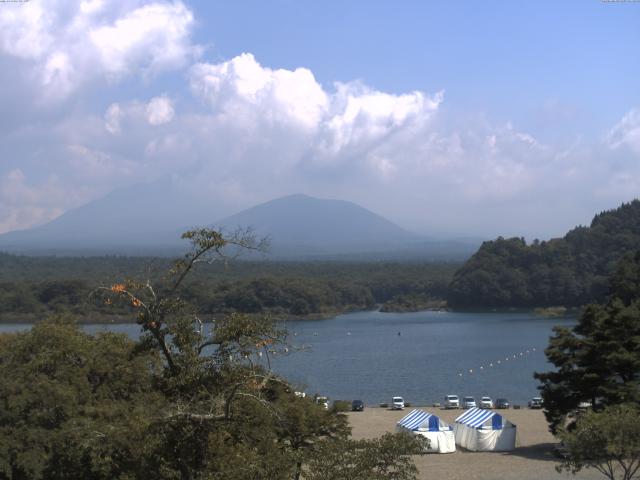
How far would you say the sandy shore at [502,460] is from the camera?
524 inches

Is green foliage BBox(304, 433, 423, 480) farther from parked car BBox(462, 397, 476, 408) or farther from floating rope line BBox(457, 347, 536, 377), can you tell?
floating rope line BBox(457, 347, 536, 377)

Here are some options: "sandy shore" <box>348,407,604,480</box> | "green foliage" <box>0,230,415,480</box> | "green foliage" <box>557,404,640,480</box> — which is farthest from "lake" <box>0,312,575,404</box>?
"green foliage" <box>0,230,415,480</box>

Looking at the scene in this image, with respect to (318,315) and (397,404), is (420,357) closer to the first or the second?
(397,404)

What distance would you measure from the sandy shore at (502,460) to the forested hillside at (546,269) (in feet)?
128

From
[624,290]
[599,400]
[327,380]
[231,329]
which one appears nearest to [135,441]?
[231,329]

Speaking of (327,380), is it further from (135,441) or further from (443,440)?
(135,441)

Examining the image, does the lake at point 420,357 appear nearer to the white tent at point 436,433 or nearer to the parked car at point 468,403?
the parked car at point 468,403

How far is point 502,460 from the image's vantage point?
48.7ft

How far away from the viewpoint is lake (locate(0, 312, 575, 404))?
26.9 metres

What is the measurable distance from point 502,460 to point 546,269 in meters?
47.1

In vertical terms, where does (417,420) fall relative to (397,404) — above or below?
above

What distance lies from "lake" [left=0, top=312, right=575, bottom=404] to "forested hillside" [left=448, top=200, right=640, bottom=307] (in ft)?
18.2

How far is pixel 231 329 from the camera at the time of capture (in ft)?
18.1

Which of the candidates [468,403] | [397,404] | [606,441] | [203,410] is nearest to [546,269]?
[468,403]
